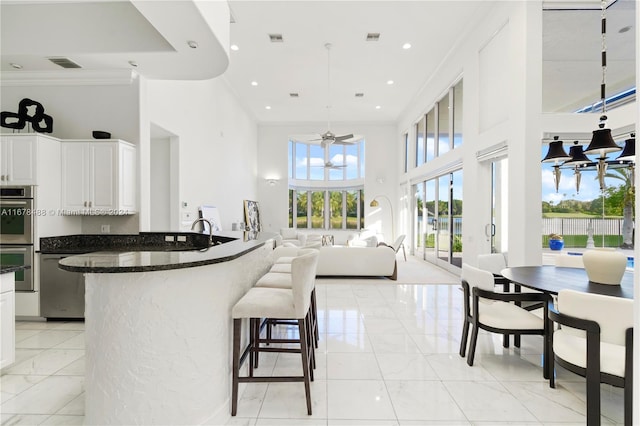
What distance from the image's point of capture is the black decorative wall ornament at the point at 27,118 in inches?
152

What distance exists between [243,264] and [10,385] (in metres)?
2.02

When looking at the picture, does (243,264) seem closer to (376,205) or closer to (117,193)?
(117,193)

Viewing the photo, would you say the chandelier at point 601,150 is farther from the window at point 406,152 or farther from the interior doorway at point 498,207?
the window at point 406,152

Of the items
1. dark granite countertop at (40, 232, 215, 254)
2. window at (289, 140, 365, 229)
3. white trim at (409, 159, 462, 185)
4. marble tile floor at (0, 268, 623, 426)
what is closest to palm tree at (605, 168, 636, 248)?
marble tile floor at (0, 268, 623, 426)

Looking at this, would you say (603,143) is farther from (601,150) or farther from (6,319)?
(6,319)

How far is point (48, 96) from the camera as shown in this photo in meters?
4.23

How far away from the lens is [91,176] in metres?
4.04

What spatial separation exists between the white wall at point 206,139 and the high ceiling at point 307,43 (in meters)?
0.72

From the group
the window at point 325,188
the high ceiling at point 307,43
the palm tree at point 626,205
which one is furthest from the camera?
the window at point 325,188

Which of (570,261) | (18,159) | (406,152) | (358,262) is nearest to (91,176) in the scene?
(18,159)

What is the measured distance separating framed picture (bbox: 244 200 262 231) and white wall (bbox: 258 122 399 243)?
0.69 metres

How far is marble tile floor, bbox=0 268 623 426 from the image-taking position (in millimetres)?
2127

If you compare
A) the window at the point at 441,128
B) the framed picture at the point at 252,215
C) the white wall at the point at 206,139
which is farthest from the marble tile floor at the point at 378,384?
the framed picture at the point at 252,215

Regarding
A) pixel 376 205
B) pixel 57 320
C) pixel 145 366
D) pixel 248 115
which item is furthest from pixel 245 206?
pixel 145 366
